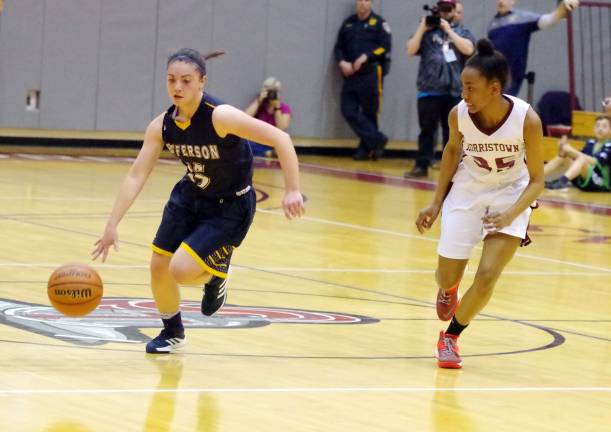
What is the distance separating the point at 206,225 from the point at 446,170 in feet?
4.11

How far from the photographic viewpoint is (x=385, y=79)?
19.9 metres

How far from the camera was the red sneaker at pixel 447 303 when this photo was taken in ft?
22.5

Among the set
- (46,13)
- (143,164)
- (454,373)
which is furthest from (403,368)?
(46,13)

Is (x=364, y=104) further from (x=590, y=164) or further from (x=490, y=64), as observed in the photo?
(x=490, y=64)

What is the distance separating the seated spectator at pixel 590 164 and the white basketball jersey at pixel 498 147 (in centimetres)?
930

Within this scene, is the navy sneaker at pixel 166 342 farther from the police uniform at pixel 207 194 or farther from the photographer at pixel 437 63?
the photographer at pixel 437 63

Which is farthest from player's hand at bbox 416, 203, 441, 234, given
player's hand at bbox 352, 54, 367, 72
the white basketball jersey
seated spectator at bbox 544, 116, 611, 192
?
player's hand at bbox 352, 54, 367, 72

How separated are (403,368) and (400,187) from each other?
30.9 ft

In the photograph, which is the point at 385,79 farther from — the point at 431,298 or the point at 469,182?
the point at 469,182

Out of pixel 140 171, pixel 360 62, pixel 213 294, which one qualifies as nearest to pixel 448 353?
pixel 213 294

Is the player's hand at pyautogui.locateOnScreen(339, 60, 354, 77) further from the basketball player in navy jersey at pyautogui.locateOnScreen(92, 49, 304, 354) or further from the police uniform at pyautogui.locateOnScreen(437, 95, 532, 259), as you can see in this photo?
the basketball player in navy jersey at pyautogui.locateOnScreen(92, 49, 304, 354)

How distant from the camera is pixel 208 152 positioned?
6.14 meters

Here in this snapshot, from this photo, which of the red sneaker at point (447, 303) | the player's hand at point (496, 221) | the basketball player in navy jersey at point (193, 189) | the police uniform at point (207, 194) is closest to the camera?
the basketball player in navy jersey at point (193, 189)

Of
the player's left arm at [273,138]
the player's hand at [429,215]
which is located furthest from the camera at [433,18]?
the player's left arm at [273,138]
